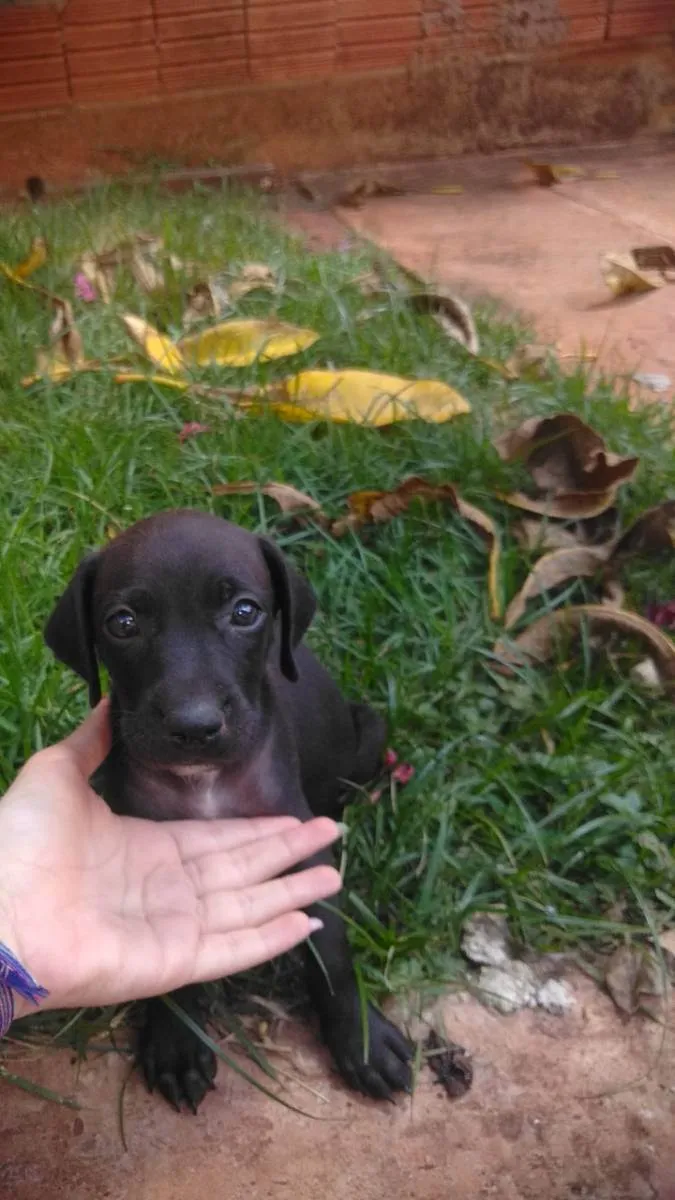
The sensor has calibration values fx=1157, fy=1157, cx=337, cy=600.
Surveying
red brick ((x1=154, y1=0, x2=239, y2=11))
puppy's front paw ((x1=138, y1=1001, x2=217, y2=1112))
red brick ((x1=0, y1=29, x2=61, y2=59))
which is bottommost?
puppy's front paw ((x1=138, y1=1001, x2=217, y2=1112))

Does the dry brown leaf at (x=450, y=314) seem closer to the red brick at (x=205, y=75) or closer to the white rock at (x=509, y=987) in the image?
the white rock at (x=509, y=987)

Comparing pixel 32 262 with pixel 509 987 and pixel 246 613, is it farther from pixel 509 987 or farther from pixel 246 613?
pixel 509 987

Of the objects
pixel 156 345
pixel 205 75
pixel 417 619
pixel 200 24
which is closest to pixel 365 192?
pixel 205 75

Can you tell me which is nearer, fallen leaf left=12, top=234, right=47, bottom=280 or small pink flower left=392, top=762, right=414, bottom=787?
small pink flower left=392, top=762, right=414, bottom=787

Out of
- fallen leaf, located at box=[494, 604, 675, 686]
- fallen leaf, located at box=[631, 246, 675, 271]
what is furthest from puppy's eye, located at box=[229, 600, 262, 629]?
fallen leaf, located at box=[631, 246, 675, 271]

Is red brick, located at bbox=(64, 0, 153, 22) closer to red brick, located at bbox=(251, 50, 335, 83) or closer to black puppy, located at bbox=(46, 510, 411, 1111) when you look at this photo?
red brick, located at bbox=(251, 50, 335, 83)

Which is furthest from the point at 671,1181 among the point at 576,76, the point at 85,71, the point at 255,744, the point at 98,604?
the point at 576,76
